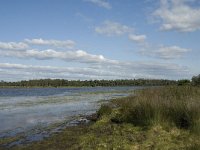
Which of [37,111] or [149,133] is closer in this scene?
[149,133]

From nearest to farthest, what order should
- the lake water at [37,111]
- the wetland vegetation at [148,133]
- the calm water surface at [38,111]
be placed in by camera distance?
A: 1. the wetland vegetation at [148,133]
2. the lake water at [37,111]
3. the calm water surface at [38,111]

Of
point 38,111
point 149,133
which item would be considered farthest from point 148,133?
point 38,111

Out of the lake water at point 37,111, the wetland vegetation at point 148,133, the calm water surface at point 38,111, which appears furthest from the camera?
the calm water surface at point 38,111

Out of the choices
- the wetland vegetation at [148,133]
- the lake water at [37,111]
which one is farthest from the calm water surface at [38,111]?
the wetland vegetation at [148,133]

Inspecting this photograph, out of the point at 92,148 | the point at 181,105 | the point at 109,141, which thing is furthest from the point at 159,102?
the point at 92,148

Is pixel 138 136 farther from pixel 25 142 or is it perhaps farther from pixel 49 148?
pixel 25 142

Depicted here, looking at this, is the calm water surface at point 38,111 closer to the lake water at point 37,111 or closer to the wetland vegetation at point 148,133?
the lake water at point 37,111

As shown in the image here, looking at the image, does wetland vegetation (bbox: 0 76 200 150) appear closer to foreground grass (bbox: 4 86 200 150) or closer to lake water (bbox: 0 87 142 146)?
foreground grass (bbox: 4 86 200 150)

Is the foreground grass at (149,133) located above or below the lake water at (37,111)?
above

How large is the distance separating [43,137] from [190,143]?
274 inches

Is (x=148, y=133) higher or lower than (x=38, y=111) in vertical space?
higher

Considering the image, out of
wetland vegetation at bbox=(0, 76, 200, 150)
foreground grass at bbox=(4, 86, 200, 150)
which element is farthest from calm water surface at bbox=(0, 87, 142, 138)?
foreground grass at bbox=(4, 86, 200, 150)

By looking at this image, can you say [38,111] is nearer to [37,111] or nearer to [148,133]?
[37,111]

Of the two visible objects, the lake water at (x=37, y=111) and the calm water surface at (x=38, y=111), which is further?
the calm water surface at (x=38, y=111)
